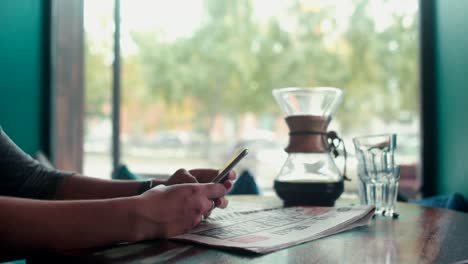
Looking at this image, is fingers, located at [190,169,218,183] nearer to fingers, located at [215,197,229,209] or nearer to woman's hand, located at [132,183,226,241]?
fingers, located at [215,197,229,209]

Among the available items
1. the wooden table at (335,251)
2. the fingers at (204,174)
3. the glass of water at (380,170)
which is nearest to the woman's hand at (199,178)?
the fingers at (204,174)

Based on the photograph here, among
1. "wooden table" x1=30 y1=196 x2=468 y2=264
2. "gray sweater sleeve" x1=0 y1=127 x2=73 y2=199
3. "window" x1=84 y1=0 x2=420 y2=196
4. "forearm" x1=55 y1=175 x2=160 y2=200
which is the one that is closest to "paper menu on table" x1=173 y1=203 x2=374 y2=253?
"wooden table" x1=30 y1=196 x2=468 y2=264

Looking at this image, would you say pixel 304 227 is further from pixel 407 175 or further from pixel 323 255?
pixel 407 175

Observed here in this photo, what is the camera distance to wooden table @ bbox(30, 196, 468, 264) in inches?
27.3

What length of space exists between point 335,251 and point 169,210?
0.31 meters

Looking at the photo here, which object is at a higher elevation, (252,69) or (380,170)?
(252,69)

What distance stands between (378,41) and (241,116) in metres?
2.10

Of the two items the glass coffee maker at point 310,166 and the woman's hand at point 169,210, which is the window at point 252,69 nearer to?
the glass coffee maker at point 310,166

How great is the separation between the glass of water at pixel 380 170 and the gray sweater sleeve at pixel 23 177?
0.85 m

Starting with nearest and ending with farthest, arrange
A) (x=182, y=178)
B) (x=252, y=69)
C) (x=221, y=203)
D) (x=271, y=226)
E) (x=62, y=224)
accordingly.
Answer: (x=62, y=224)
(x=271, y=226)
(x=221, y=203)
(x=182, y=178)
(x=252, y=69)

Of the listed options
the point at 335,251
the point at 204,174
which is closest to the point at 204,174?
the point at 204,174

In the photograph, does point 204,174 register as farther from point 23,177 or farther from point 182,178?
point 23,177

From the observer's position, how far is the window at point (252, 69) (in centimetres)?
531

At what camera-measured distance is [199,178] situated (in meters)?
1.23
